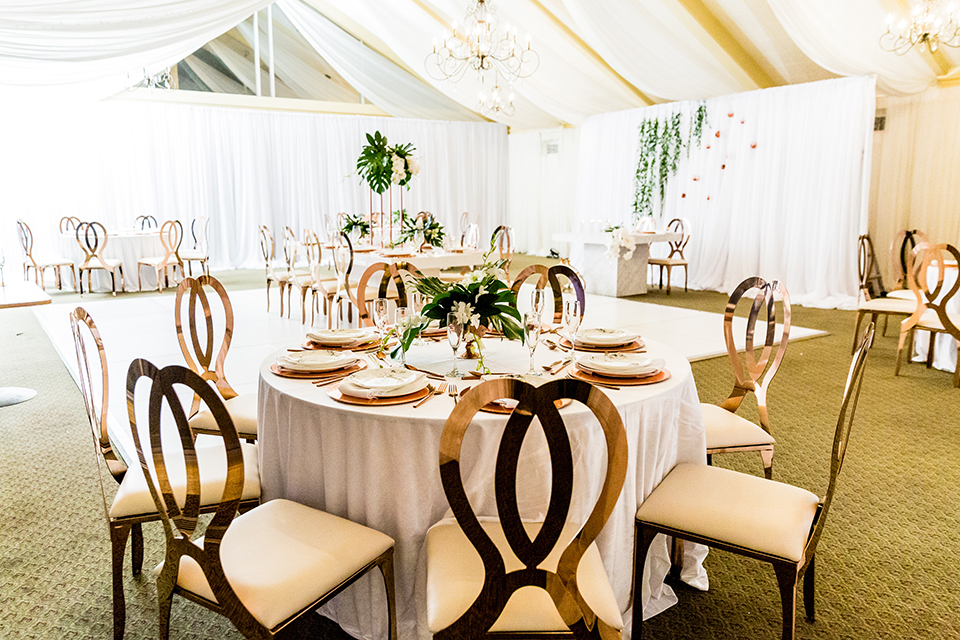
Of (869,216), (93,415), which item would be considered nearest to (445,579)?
(93,415)

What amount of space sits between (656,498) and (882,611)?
0.92m

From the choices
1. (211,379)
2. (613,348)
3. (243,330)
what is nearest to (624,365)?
(613,348)

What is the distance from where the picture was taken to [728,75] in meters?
8.60

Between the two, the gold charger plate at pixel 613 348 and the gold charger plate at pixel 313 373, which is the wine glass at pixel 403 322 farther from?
the gold charger plate at pixel 613 348

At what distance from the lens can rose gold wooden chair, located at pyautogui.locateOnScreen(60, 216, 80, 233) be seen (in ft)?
32.8

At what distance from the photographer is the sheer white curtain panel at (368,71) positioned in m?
11.8

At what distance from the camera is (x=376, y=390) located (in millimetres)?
1917

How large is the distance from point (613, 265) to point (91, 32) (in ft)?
20.3

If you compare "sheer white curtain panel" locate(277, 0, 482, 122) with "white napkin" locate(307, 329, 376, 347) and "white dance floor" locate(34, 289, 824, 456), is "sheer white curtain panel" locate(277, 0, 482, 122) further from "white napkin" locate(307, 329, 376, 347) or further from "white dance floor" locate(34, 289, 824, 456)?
"white napkin" locate(307, 329, 376, 347)

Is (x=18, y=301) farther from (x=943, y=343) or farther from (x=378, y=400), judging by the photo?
(x=943, y=343)

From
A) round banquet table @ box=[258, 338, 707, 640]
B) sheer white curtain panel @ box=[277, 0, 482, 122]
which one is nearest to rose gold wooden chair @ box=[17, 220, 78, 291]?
sheer white curtain panel @ box=[277, 0, 482, 122]

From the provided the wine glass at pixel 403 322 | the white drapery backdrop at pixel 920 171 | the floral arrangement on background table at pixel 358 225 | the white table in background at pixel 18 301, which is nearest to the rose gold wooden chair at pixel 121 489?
the wine glass at pixel 403 322

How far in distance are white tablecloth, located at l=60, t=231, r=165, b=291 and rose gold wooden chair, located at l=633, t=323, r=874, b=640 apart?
8948 mm

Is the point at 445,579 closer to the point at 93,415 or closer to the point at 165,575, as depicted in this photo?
the point at 165,575
